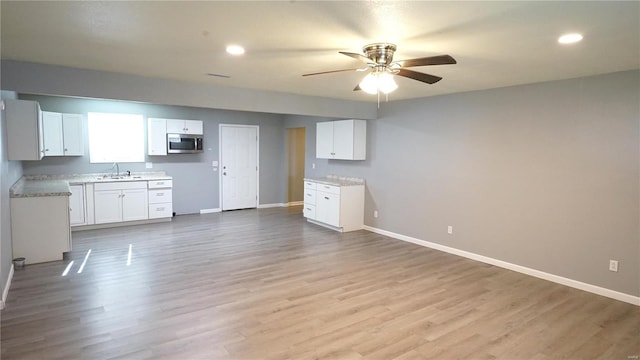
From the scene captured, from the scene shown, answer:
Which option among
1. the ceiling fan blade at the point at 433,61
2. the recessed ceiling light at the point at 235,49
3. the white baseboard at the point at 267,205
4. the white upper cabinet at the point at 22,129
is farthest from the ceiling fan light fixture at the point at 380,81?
the white baseboard at the point at 267,205

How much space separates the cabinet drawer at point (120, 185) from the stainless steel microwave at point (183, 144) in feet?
3.10

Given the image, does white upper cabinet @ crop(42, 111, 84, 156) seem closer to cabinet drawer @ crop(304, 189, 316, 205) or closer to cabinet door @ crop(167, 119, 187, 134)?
cabinet door @ crop(167, 119, 187, 134)

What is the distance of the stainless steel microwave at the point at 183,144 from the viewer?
24.2 feet

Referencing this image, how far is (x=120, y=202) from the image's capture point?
6.59m

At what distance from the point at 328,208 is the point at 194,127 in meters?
3.43

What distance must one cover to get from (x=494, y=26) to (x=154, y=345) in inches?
133

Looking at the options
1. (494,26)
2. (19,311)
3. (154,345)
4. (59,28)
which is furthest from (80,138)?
(494,26)

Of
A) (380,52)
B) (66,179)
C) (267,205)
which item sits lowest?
(267,205)

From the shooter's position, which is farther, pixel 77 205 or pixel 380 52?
pixel 77 205

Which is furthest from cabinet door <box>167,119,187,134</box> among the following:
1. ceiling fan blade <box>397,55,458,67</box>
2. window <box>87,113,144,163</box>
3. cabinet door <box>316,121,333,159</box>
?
ceiling fan blade <box>397,55,458,67</box>

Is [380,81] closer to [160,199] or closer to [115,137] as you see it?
[160,199]

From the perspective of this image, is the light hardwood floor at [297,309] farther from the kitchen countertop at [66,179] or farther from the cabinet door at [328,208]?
the cabinet door at [328,208]

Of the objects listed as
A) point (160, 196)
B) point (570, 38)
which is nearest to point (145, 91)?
point (160, 196)

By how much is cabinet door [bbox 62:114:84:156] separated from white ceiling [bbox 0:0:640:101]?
2.99m
